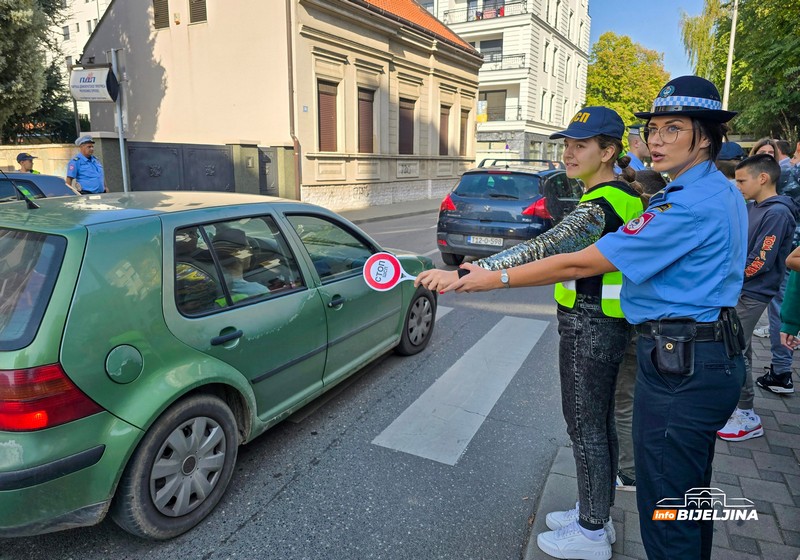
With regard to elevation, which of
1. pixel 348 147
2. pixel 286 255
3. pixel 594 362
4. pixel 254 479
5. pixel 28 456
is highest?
pixel 348 147

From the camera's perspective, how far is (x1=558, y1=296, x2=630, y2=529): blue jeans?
224 cm

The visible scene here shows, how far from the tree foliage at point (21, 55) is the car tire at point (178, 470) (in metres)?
16.7

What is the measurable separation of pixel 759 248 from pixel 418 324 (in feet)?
9.17

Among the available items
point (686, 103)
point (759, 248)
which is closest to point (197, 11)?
point (759, 248)

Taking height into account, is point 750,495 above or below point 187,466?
below

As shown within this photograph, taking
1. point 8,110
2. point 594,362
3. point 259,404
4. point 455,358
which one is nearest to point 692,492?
point 594,362

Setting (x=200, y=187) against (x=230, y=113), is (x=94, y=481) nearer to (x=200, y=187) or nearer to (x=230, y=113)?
(x=200, y=187)

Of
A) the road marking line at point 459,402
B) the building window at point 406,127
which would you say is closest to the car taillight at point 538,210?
the road marking line at point 459,402

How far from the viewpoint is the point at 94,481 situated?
2.24 m

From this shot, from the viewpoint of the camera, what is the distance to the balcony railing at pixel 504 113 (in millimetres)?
38375

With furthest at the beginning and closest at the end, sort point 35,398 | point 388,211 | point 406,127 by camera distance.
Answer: point 406,127 → point 388,211 → point 35,398

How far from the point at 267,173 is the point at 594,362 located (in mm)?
15407

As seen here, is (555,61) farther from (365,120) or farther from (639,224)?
(639,224)

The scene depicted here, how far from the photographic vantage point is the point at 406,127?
22562 millimetres
